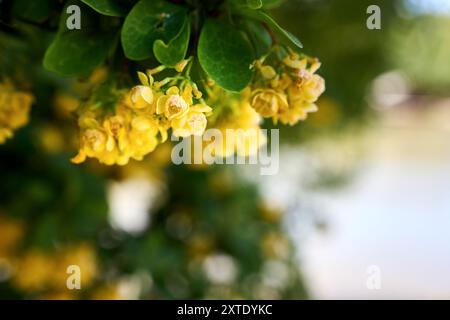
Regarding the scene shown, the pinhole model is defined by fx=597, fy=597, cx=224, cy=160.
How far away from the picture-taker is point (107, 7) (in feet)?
1.73

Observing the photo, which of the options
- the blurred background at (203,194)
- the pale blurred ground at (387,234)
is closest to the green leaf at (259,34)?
the blurred background at (203,194)

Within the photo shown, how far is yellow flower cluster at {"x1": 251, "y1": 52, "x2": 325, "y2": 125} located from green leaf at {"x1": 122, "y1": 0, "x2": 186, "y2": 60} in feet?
0.28

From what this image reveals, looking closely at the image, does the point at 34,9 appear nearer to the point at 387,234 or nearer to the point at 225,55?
the point at 225,55

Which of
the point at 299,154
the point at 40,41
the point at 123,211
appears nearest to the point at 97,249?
the point at 40,41

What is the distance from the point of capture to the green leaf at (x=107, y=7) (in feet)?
1.67

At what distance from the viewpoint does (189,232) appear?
134 cm

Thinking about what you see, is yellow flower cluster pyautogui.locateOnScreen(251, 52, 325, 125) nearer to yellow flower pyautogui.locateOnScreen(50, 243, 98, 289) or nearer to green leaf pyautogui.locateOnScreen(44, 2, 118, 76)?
green leaf pyautogui.locateOnScreen(44, 2, 118, 76)

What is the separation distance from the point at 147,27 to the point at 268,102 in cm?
13

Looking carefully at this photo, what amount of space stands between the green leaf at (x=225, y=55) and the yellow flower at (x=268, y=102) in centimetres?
2

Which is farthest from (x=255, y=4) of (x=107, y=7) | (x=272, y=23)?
(x=107, y=7)

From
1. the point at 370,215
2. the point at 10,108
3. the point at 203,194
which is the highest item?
the point at 10,108

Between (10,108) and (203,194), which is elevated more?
(10,108)

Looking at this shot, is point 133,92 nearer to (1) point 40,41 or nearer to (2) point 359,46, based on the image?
(1) point 40,41

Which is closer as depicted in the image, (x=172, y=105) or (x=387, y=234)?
(x=172, y=105)
